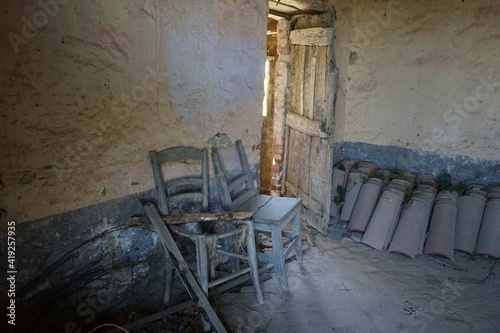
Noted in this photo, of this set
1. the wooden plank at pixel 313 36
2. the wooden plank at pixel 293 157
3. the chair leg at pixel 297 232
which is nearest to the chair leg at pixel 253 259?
the chair leg at pixel 297 232

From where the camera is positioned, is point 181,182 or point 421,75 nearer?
point 181,182

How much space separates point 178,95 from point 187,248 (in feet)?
3.70

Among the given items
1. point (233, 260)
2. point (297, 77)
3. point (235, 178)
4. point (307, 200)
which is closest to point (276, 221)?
point (233, 260)

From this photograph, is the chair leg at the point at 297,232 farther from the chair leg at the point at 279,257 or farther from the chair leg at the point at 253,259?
the chair leg at the point at 253,259

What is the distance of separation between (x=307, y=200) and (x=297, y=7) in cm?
203

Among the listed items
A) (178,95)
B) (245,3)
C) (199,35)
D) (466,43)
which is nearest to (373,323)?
(178,95)

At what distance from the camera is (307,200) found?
3857 mm

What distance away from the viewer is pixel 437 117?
3.92m

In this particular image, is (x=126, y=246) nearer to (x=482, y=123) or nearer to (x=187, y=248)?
(x=187, y=248)

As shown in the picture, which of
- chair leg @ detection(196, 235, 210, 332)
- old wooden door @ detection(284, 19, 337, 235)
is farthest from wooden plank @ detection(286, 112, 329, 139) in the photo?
chair leg @ detection(196, 235, 210, 332)

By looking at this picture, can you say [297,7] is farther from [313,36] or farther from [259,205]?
[259,205]

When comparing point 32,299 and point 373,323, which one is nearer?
point 32,299

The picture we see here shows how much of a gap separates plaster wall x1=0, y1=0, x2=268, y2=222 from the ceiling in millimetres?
Result: 818

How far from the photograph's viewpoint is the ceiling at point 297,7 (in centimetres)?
337
